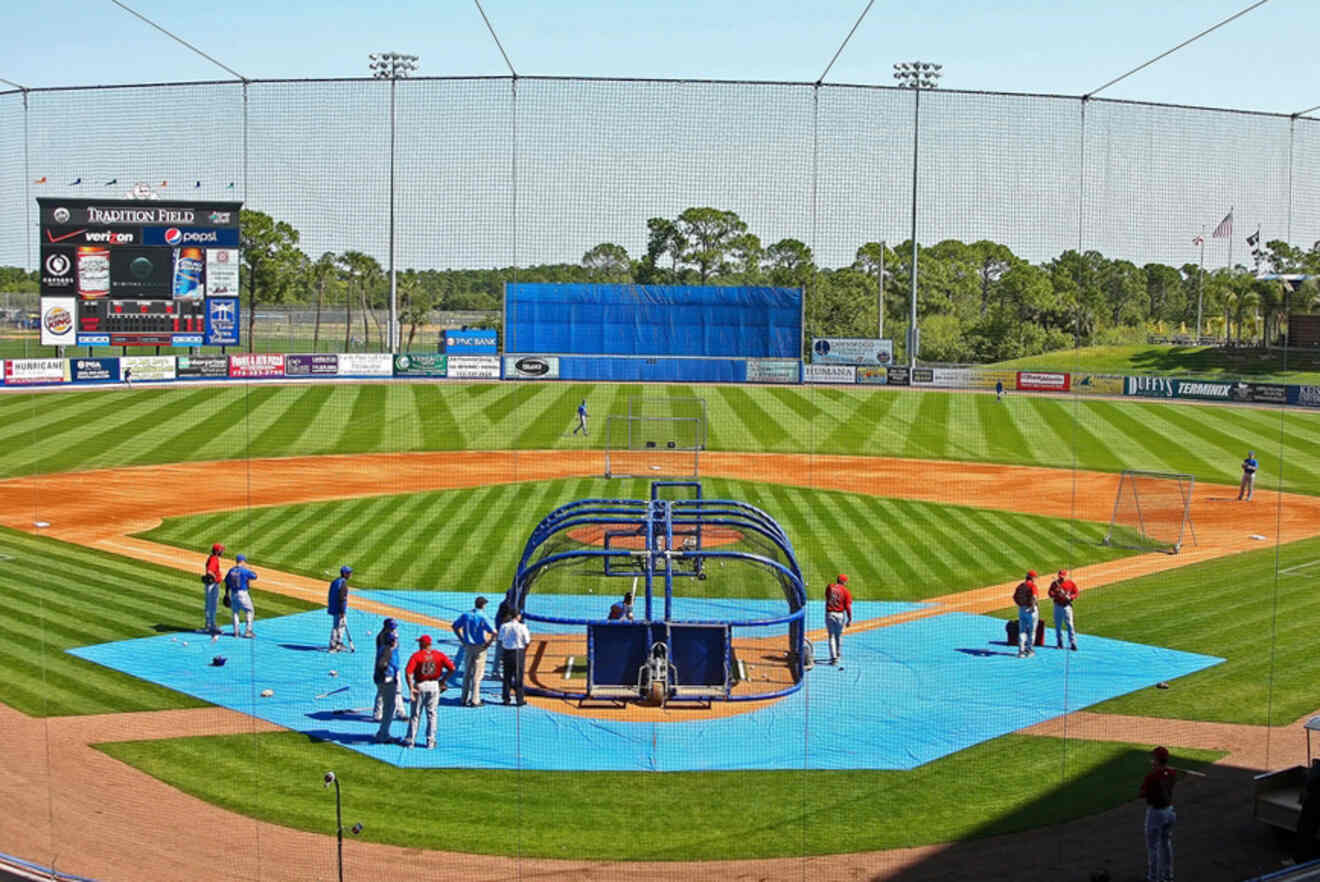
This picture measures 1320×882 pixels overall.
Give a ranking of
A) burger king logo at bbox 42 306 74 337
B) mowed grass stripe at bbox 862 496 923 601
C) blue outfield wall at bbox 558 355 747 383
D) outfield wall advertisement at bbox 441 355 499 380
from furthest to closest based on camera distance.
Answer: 1. outfield wall advertisement at bbox 441 355 499 380
2. blue outfield wall at bbox 558 355 747 383
3. burger king logo at bbox 42 306 74 337
4. mowed grass stripe at bbox 862 496 923 601

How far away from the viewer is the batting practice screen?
25125 mm

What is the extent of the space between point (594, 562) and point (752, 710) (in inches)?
348

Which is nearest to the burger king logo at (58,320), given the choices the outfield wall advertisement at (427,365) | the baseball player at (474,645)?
the outfield wall advertisement at (427,365)

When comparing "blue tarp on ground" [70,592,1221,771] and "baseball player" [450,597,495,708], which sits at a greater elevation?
"baseball player" [450,597,495,708]

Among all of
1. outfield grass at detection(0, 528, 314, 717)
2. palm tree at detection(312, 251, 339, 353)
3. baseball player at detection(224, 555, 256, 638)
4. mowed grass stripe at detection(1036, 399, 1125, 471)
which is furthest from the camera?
mowed grass stripe at detection(1036, 399, 1125, 471)

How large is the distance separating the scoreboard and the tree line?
4.11 ft

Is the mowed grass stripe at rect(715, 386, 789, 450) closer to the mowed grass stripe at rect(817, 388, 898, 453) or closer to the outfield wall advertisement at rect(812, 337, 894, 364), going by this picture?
the mowed grass stripe at rect(817, 388, 898, 453)

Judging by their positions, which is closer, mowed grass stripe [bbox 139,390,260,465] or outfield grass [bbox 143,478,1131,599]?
outfield grass [bbox 143,478,1131,599]

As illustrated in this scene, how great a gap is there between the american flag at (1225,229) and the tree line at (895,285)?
2.20 metres

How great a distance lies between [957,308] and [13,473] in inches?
1037

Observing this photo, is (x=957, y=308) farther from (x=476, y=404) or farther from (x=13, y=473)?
(x=13, y=473)

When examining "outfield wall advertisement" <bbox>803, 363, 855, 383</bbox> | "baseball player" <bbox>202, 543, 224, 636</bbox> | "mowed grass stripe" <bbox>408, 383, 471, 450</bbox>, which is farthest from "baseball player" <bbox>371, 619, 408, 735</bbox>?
"outfield wall advertisement" <bbox>803, 363, 855, 383</bbox>

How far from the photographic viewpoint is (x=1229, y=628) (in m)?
18.3

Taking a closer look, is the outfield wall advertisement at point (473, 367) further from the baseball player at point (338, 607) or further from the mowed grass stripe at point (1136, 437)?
the baseball player at point (338, 607)
